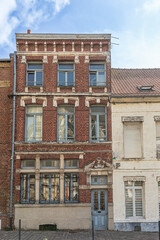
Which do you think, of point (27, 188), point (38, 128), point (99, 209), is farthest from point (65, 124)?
point (99, 209)

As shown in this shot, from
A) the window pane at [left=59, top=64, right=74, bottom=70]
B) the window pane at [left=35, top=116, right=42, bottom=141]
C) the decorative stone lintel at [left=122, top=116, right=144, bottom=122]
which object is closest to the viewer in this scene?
the decorative stone lintel at [left=122, top=116, right=144, bottom=122]

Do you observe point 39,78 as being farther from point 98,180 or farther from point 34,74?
point 98,180

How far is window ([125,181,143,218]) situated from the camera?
1362 cm

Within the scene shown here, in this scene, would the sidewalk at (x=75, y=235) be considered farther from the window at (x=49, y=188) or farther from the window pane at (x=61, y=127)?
the window pane at (x=61, y=127)

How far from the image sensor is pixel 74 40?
1482 centimetres

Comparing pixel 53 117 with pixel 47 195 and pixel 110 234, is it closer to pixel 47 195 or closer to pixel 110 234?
pixel 47 195

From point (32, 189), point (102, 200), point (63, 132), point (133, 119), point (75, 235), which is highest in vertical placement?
point (133, 119)

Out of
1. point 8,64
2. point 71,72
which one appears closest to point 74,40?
point 71,72

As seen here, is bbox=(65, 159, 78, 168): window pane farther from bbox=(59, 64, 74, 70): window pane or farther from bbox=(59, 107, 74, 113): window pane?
bbox=(59, 64, 74, 70): window pane

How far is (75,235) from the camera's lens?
40.1 ft

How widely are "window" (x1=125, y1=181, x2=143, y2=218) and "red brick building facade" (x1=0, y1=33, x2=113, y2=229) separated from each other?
1022 millimetres

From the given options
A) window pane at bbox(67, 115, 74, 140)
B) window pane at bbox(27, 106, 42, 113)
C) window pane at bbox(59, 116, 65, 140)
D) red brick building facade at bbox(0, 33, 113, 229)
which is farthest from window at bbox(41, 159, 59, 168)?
window pane at bbox(27, 106, 42, 113)

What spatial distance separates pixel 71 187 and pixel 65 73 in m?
6.75

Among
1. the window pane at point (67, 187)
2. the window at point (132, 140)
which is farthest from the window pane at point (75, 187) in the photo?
the window at point (132, 140)
